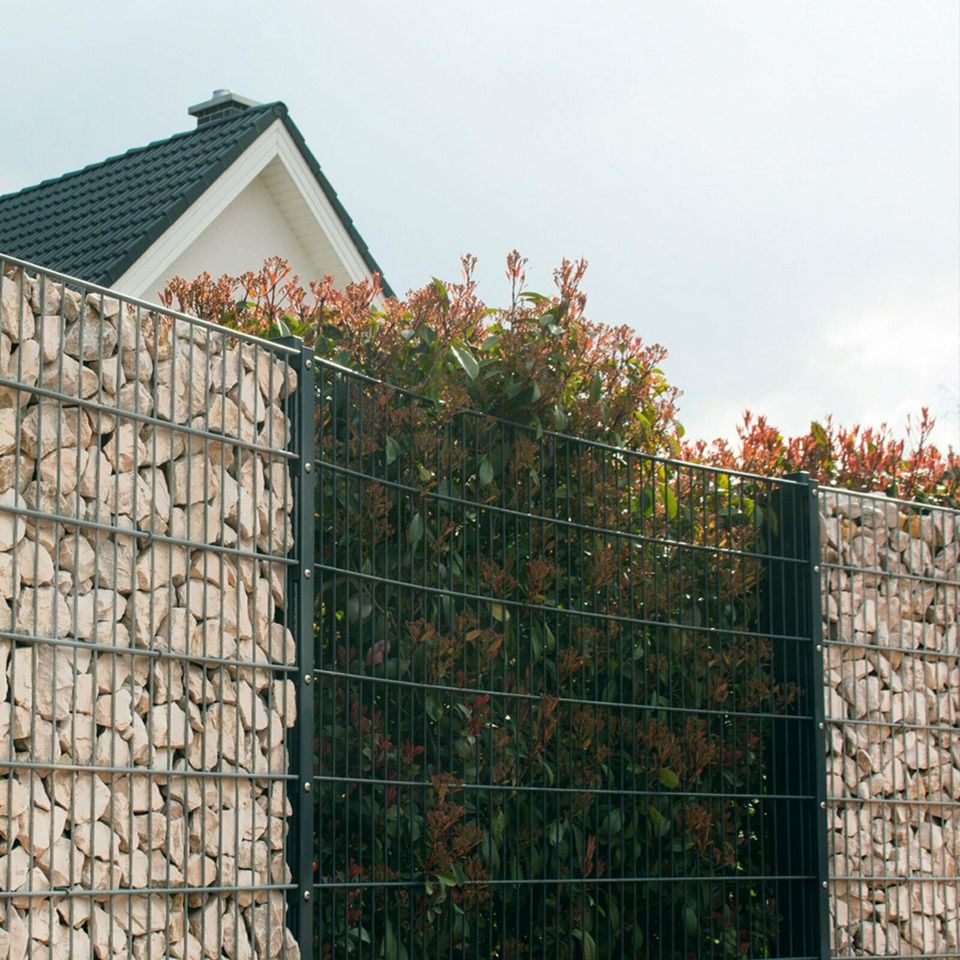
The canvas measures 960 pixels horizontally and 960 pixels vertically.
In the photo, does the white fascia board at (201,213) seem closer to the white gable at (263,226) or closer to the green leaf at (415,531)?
the white gable at (263,226)

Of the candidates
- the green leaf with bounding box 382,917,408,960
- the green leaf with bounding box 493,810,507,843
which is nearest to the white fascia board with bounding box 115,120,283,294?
the green leaf with bounding box 493,810,507,843

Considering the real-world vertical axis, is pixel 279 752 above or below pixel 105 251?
below

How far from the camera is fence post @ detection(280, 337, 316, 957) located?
190 inches

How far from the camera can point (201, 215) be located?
12.1m

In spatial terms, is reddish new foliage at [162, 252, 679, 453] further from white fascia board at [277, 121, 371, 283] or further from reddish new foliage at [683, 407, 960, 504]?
white fascia board at [277, 121, 371, 283]

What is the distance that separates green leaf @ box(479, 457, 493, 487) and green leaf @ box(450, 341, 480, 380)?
1.10ft

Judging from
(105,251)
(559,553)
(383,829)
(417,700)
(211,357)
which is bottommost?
(383,829)

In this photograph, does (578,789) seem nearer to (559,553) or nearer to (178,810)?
(559,553)

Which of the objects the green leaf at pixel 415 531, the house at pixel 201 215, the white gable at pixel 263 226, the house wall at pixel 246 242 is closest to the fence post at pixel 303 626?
the green leaf at pixel 415 531

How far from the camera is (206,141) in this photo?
13125 mm

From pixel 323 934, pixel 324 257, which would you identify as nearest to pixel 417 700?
pixel 323 934

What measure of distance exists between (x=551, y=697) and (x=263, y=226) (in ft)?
26.5

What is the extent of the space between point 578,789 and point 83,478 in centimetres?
239

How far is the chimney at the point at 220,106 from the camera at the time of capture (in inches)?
585
